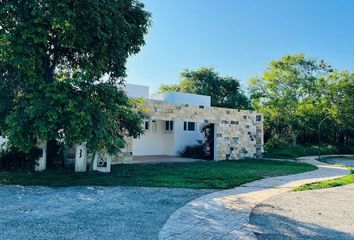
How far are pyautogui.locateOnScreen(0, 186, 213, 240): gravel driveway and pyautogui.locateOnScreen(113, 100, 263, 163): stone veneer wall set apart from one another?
802cm

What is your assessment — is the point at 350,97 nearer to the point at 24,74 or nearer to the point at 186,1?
the point at 186,1

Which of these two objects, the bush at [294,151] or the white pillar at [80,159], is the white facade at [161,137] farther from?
the white pillar at [80,159]

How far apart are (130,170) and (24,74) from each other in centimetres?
521

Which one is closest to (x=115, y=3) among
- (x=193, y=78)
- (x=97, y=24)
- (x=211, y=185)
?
(x=97, y=24)

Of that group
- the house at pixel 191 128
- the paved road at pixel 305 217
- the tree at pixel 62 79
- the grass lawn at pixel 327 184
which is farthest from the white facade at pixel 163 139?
the paved road at pixel 305 217

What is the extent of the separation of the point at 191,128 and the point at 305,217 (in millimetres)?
15630

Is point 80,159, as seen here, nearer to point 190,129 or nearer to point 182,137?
point 182,137

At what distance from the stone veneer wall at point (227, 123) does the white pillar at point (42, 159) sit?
5.80 meters

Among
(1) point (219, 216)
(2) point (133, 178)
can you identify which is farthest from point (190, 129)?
(1) point (219, 216)

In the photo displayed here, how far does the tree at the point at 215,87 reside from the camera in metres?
30.3

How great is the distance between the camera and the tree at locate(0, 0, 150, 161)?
8500 mm

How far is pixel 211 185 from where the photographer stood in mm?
9602

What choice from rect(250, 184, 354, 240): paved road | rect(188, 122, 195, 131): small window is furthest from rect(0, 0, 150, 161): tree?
rect(188, 122, 195, 131): small window

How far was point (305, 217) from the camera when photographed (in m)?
6.43
